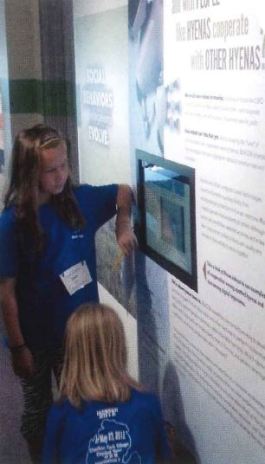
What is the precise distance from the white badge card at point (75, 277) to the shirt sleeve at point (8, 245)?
207mm

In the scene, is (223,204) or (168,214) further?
(168,214)

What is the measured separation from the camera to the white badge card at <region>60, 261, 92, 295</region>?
2.90 meters

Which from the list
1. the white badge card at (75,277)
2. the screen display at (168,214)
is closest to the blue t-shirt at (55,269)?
the white badge card at (75,277)

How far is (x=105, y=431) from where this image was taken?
84.5 inches

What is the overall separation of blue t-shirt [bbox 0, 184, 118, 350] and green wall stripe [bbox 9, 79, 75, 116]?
45.6 inches

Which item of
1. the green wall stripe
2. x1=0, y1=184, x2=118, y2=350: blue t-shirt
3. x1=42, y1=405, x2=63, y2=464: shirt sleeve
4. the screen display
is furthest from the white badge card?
the green wall stripe

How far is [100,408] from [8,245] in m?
0.85

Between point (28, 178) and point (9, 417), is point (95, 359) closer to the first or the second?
point (28, 178)

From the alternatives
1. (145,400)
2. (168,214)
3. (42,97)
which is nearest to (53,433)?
(145,400)

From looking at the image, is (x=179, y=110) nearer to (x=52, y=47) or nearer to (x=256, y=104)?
(x=256, y=104)

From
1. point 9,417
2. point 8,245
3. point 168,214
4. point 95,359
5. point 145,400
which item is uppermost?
point 168,214

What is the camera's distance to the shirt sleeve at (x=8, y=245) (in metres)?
2.77

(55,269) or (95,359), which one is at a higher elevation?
(55,269)

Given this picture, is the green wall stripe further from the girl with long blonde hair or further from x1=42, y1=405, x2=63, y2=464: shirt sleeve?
x1=42, y1=405, x2=63, y2=464: shirt sleeve
